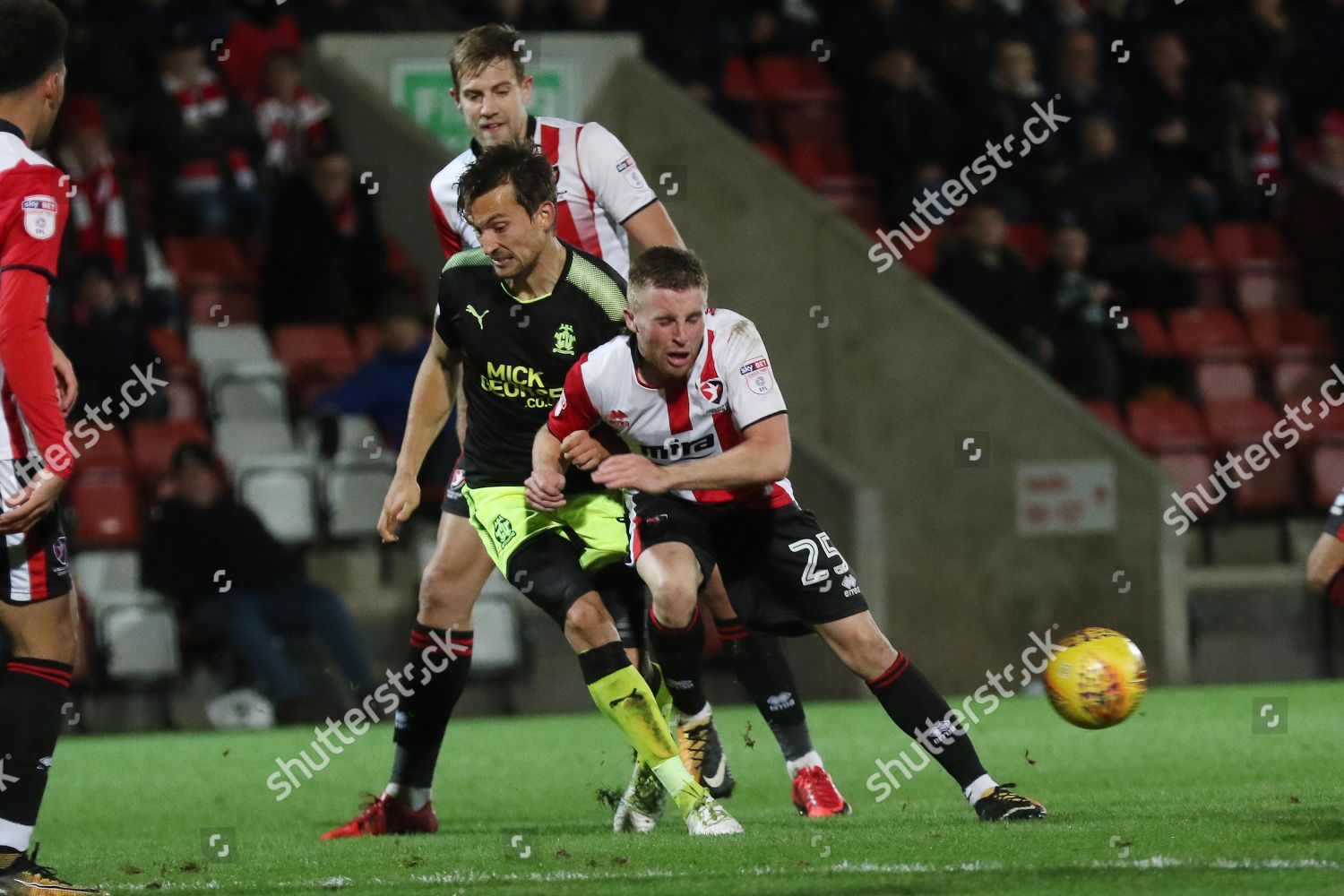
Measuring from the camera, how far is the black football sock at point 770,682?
624 cm

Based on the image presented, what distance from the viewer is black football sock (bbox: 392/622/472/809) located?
619 cm

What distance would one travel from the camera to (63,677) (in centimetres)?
463

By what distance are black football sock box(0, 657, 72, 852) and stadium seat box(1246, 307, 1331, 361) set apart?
1079 centimetres

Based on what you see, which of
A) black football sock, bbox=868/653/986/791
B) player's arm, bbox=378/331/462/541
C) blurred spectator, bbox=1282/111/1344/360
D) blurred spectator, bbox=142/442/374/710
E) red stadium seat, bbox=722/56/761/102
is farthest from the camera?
red stadium seat, bbox=722/56/761/102

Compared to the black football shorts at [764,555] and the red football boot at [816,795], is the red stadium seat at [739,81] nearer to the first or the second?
the red football boot at [816,795]

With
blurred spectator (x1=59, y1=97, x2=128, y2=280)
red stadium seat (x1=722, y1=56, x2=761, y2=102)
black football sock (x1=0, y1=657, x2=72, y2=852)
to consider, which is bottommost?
black football sock (x1=0, y1=657, x2=72, y2=852)

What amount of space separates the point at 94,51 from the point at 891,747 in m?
6.79

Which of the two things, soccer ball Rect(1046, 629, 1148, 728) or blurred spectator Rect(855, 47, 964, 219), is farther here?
blurred spectator Rect(855, 47, 964, 219)

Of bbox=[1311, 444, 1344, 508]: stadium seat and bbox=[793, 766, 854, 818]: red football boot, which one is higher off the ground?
bbox=[1311, 444, 1344, 508]: stadium seat

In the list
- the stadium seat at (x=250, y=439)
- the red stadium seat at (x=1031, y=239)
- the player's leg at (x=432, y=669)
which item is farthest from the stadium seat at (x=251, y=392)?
the player's leg at (x=432, y=669)

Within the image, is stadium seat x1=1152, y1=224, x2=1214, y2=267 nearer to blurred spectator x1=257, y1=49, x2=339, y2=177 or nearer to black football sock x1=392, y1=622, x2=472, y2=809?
blurred spectator x1=257, y1=49, x2=339, y2=177

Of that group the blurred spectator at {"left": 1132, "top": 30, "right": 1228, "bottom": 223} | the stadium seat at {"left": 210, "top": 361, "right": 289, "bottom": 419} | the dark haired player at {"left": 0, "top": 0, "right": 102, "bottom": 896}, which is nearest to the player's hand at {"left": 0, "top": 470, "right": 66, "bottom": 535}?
the dark haired player at {"left": 0, "top": 0, "right": 102, "bottom": 896}

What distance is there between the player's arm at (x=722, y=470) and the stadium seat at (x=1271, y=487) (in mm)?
8263

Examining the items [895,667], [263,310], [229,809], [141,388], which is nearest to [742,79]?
[263,310]
